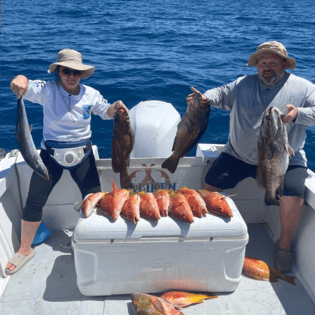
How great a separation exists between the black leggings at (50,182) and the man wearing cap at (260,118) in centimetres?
125

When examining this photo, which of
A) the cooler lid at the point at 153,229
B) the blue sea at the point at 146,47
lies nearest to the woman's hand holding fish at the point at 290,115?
the cooler lid at the point at 153,229

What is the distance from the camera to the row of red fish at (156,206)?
2.84 meters

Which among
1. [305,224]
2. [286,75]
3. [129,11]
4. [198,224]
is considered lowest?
[129,11]

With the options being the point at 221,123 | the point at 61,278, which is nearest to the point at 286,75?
the point at 61,278

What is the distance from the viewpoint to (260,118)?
3408mm

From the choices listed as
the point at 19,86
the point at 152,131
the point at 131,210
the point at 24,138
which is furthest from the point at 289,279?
the point at 19,86

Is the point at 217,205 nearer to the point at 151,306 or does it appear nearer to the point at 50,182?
the point at 151,306

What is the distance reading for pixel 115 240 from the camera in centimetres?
278

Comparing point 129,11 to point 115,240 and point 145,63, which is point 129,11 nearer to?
point 145,63

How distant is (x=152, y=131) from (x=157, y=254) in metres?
1.86

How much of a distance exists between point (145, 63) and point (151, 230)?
10914 millimetres

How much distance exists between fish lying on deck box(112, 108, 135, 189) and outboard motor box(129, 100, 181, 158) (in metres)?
0.88

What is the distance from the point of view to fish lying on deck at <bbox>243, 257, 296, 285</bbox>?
3.37m

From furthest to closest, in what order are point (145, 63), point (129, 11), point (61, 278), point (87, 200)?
point (129, 11) < point (145, 63) < point (61, 278) < point (87, 200)
